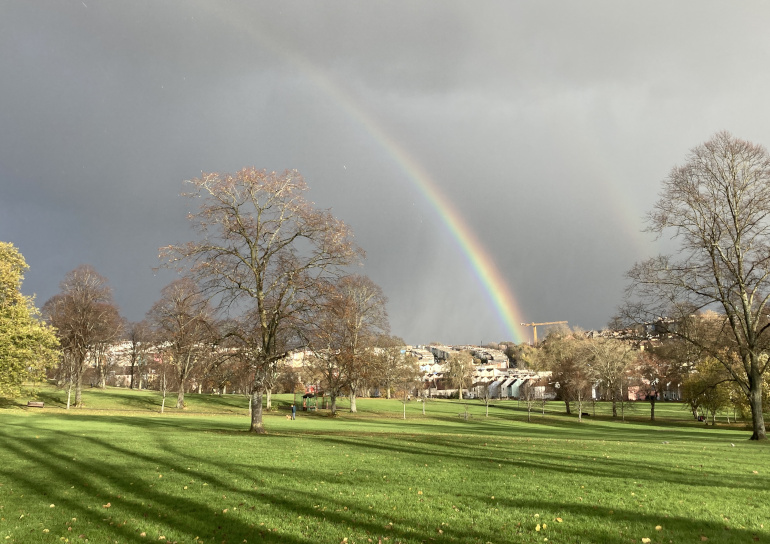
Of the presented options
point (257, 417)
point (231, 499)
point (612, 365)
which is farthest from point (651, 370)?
point (231, 499)

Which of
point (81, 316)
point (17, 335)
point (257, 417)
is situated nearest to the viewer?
point (257, 417)

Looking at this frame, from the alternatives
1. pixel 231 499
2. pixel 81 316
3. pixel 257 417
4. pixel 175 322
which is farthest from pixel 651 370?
pixel 231 499

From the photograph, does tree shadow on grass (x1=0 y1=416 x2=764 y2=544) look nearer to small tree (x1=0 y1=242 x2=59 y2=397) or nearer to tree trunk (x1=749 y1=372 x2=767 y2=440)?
tree trunk (x1=749 y1=372 x2=767 y2=440)

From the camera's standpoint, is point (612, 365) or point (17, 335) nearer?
point (17, 335)

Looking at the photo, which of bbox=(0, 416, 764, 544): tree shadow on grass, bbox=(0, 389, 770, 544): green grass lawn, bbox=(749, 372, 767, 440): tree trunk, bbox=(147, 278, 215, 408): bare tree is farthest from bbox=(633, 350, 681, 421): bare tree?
bbox=(0, 416, 764, 544): tree shadow on grass

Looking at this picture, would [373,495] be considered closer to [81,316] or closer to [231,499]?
[231,499]

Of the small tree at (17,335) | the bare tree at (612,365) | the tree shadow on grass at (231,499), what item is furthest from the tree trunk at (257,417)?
the bare tree at (612,365)

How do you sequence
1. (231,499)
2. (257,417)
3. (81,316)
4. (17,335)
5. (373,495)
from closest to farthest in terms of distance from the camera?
1. (231,499)
2. (373,495)
3. (257,417)
4. (17,335)
5. (81,316)

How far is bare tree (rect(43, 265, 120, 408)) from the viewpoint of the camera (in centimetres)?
5650

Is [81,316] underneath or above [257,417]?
above

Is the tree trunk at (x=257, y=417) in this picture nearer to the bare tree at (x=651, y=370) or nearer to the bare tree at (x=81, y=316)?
the bare tree at (x=81, y=316)

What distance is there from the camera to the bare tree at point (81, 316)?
56.5m

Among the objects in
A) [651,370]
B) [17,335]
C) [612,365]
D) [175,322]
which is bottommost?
[651,370]

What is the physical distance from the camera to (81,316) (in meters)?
56.5
